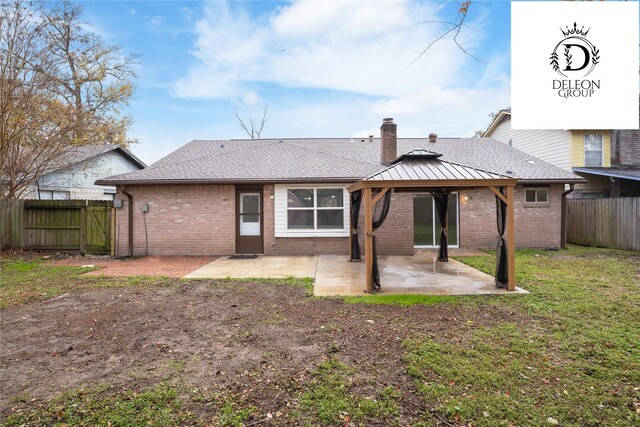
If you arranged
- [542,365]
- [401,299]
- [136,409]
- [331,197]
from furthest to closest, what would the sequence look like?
[331,197]
[401,299]
[542,365]
[136,409]

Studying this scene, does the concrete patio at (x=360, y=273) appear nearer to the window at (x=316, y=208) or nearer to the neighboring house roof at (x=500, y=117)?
the window at (x=316, y=208)

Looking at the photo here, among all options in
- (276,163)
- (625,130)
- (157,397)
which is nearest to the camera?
(157,397)

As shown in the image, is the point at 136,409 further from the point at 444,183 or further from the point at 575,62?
the point at 575,62

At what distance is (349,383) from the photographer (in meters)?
3.09

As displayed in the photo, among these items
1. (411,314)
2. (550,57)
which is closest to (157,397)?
(411,314)

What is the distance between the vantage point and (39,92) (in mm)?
10773

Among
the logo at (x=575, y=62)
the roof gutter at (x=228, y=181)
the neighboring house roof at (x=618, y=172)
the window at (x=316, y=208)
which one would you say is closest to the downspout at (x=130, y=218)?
the roof gutter at (x=228, y=181)

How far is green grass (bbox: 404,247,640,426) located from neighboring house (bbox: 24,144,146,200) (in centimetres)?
1459

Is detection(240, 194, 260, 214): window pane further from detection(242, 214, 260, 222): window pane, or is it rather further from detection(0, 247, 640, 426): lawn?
detection(0, 247, 640, 426): lawn

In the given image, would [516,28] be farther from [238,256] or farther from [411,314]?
[238,256]

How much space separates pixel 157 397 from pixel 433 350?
9.08 feet

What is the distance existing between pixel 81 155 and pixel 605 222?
21.1m

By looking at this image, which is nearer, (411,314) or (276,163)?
(411,314)

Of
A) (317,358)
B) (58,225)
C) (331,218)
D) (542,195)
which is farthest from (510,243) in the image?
(58,225)
